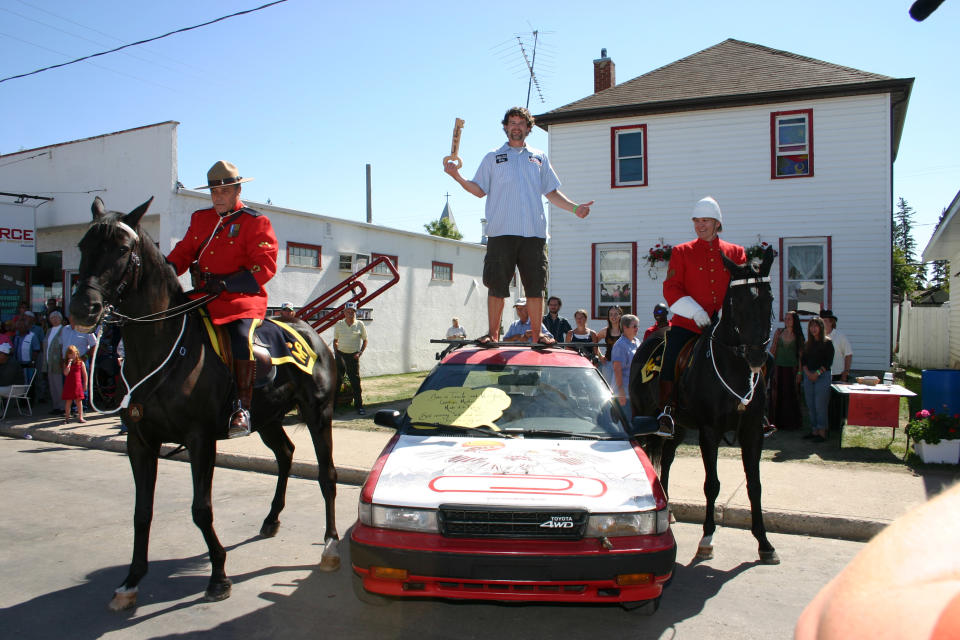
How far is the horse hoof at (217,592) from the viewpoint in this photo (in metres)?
4.57

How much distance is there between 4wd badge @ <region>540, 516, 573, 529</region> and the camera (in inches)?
146

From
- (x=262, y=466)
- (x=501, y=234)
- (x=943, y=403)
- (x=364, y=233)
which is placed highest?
(x=364, y=233)

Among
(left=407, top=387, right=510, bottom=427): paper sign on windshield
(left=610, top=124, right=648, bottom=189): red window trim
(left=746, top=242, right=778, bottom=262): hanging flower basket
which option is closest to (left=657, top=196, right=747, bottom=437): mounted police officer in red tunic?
(left=407, top=387, right=510, bottom=427): paper sign on windshield

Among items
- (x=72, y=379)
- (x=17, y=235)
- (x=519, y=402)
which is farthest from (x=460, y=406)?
(x=17, y=235)

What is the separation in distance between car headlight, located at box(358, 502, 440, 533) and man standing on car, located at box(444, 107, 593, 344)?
2853 mm

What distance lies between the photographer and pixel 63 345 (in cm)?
1284

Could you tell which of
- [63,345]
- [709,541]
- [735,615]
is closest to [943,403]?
[709,541]

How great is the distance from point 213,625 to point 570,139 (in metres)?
15.5

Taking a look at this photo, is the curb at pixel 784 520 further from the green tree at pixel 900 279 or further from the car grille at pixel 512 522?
the green tree at pixel 900 279

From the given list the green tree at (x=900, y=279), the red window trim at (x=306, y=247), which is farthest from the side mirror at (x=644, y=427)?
the green tree at (x=900, y=279)

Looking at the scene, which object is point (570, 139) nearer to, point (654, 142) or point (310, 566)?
point (654, 142)

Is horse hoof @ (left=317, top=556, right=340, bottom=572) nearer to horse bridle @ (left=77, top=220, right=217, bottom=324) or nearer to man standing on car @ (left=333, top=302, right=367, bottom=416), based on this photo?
horse bridle @ (left=77, top=220, right=217, bottom=324)

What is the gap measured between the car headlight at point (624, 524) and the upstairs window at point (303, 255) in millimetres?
15828

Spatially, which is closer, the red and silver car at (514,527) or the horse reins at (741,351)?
the red and silver car at (514,527)
